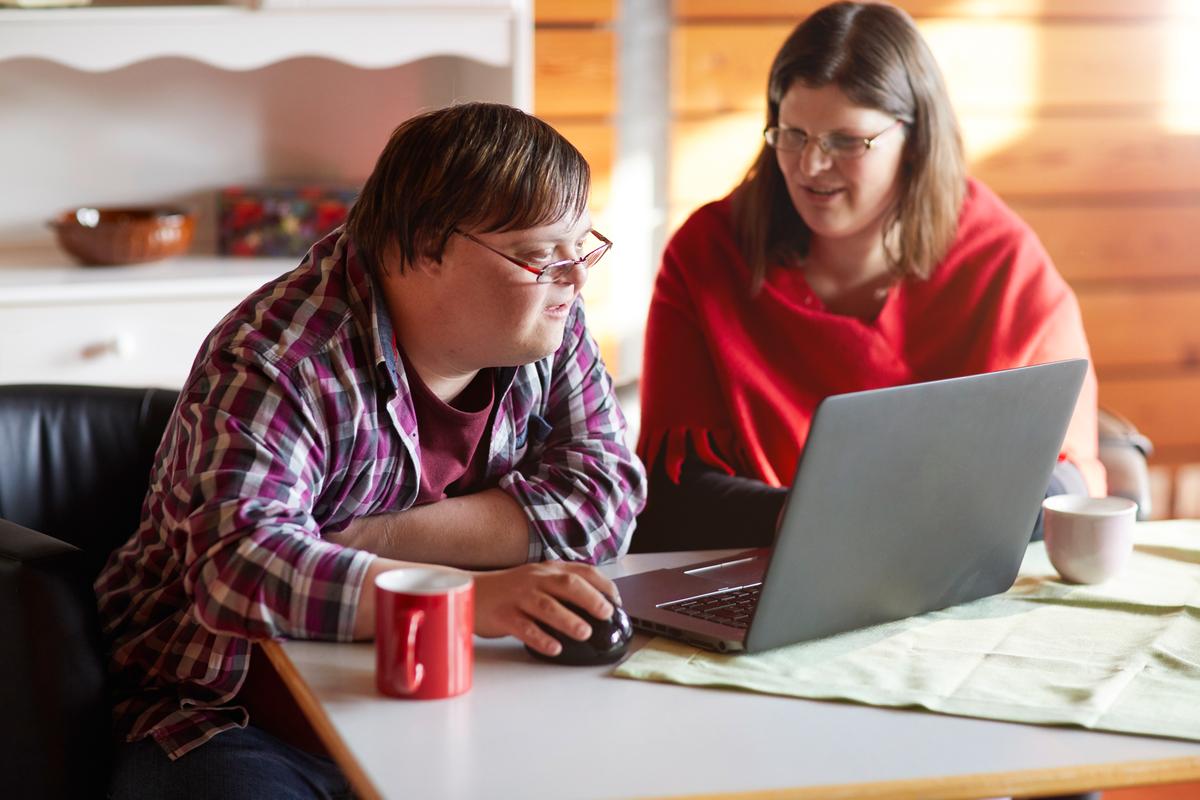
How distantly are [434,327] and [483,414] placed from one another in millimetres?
116

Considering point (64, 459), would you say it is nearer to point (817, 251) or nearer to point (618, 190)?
point (817, 251)

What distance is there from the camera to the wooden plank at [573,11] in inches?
118

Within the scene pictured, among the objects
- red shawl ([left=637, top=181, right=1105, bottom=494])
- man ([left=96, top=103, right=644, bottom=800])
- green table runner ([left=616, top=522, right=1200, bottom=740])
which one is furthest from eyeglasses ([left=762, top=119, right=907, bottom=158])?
green table runner ([left=616, top=522, right=1200, bottom=740])

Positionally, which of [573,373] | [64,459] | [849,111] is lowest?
[64,459]

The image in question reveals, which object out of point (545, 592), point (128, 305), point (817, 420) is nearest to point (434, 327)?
point (545, 592)

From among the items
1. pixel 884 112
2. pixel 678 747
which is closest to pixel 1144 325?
A: pixel 884 112

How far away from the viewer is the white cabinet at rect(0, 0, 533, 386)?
253 cm

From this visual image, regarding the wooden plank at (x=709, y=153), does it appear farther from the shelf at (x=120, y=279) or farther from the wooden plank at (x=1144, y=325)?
the wooden plank at (x=1144, y=325)

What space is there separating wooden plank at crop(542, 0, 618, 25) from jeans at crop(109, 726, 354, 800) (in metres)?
2.06

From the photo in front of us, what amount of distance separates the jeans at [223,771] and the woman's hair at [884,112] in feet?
3.42

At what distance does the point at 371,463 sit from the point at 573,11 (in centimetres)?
193

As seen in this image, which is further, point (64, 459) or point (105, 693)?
point (64, 459)

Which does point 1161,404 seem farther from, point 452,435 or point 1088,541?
point 452,435

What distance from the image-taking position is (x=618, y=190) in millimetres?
3137
